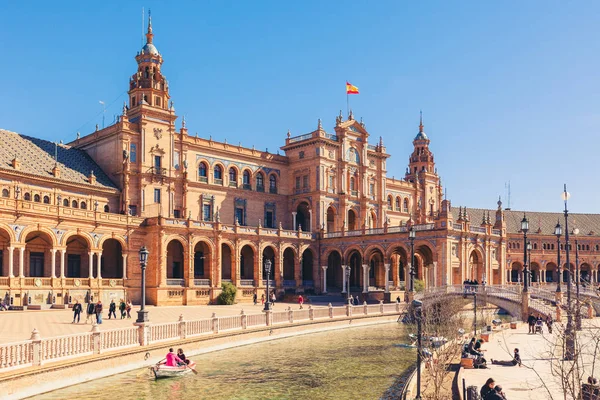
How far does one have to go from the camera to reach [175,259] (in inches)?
2306

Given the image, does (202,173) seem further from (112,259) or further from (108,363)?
(108,363)

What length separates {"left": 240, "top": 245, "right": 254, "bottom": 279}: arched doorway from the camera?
2581 inches

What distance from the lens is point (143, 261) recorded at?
26.8m

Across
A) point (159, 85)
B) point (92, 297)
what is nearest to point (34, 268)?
point (92, 297)

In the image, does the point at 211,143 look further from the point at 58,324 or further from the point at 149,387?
the point at 149,387

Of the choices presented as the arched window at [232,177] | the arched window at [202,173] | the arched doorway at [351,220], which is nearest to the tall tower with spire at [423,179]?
the arched doorway at [351,220]

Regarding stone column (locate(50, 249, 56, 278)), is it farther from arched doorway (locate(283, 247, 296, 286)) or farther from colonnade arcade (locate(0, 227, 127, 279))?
arched doorway (locate(283, 247, 296, 286))

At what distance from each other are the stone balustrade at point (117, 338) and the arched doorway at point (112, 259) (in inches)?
861

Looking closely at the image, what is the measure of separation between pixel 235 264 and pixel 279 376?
35.5 metres

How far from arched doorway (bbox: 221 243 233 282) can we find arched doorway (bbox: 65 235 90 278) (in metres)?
14.8

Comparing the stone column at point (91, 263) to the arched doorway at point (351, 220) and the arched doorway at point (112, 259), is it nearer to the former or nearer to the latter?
the arched doorway at point (112, 259)

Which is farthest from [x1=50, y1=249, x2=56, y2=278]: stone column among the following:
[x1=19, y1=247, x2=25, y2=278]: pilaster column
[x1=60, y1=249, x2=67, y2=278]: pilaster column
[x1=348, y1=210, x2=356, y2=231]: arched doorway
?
[x1=348, y1=210, x2=356, y2=231]: arched doorway

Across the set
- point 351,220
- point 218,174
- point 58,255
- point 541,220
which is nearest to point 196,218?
point 218,174

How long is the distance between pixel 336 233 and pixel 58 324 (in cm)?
3924
